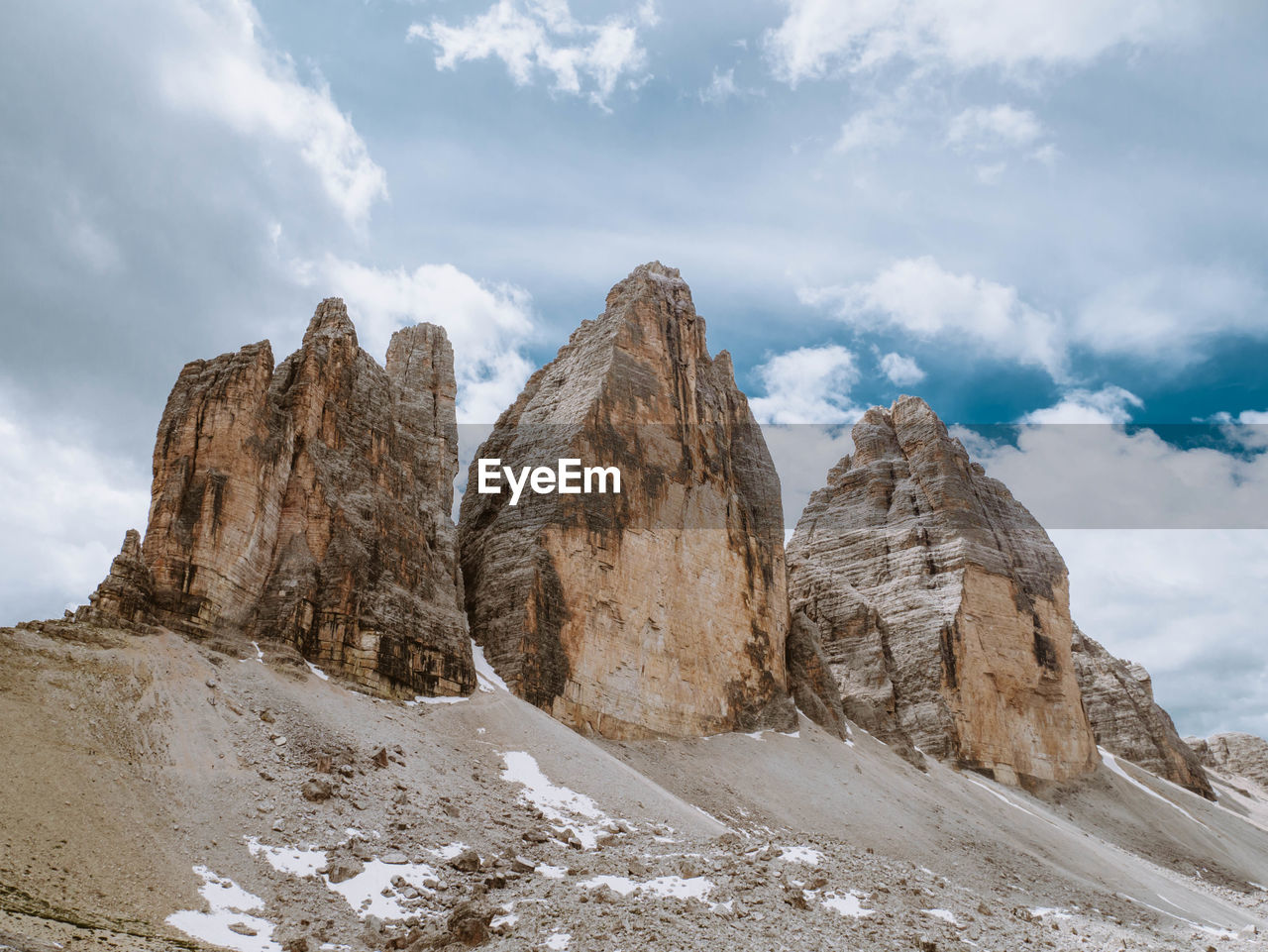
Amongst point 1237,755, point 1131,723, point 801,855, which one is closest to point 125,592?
point 801,855

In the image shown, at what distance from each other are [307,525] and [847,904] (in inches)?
910

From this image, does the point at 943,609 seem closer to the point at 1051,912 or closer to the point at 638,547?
the point at 638,547

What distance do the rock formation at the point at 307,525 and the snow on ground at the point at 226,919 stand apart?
43.2ft

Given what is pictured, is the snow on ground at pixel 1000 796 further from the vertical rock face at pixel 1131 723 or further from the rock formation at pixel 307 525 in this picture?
the rock formation at pixel 307 525

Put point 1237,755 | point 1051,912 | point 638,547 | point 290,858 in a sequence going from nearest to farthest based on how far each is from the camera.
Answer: point 290,858 → point 1051,912 → point 638,547 → point 1237,755

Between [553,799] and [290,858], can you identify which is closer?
[290,858]

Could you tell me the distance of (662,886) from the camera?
21.1m

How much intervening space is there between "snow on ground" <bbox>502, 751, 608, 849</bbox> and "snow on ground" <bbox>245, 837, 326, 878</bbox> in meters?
7.33

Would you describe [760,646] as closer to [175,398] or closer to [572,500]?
[572,500]

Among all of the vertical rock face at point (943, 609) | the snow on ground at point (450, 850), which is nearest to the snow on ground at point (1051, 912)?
the snow on ground at point (450, 850)

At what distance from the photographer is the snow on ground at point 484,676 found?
38.3 m

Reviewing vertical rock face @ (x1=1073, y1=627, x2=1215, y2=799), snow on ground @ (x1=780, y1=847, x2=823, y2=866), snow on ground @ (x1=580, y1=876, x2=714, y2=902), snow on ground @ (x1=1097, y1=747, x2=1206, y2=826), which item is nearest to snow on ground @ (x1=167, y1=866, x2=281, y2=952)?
snow on ground @ (x1=580, y1=876, x2=714, y2=902)

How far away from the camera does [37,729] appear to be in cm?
2116

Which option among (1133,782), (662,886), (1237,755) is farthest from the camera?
(1237,755)
